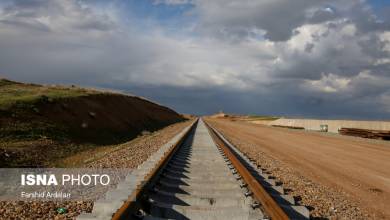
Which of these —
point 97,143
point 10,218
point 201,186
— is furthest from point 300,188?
point 97,143

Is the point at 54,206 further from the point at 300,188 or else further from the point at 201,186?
the point at 300,188

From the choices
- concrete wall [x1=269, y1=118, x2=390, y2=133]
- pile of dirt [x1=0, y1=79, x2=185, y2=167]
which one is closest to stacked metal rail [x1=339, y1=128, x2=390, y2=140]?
concrete wall [x1=269, y1=118, x2=390, y2=133]

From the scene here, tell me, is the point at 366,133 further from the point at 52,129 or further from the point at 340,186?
the point at 340,186

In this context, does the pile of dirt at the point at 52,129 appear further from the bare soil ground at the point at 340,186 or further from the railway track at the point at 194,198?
the bare soil ground at the point at 340,186

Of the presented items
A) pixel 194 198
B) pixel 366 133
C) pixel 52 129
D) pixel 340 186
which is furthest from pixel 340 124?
pixel 194 198

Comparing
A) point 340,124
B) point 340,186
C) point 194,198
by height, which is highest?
point 340,124

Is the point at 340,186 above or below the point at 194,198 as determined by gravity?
below

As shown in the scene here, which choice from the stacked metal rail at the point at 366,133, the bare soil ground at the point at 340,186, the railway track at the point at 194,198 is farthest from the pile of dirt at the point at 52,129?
the stacked metal rail at the point at 366,133

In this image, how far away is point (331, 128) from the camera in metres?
57.1

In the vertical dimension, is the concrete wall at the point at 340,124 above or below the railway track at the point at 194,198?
above

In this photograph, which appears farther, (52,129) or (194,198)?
(52,129)

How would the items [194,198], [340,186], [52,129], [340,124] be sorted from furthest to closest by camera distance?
[340,124], [52,129], [340,186], [194,198]

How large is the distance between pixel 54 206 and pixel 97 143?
1931cm

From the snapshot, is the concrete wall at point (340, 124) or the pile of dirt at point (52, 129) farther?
the concrete wall at point (340, 124)
